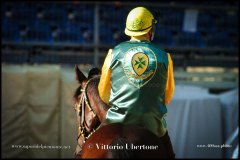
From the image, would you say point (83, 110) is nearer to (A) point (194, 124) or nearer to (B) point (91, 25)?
(A) point (194, 124)

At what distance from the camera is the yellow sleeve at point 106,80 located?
4.69 meters

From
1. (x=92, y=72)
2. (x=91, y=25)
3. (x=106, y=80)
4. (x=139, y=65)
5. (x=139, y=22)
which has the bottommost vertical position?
(x=91, y=25)

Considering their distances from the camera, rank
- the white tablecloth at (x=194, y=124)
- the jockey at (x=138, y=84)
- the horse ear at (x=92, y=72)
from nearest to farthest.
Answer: the jockey at (x=138, y=84) → the horse ear at (x=92, y=72) → the white tablecloth at (x=194, y=124)

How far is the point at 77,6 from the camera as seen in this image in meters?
14.8

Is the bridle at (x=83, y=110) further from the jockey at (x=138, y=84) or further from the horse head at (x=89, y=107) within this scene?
the jockey at (x=138, y=84)

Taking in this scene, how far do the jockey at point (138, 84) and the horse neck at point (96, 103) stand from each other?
37cm

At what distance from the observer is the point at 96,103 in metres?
5.23

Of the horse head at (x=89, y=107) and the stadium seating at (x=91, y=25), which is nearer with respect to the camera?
the horse head at (x=89, y=107)

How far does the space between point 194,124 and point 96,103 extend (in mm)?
6697

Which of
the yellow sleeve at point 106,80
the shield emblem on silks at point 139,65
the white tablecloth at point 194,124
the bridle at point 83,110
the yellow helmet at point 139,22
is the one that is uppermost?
the yellow helmet at point 139,22

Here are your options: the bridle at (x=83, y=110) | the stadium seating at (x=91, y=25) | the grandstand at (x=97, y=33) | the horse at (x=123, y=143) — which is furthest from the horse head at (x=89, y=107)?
the stadium seating at (x=91, y=25)

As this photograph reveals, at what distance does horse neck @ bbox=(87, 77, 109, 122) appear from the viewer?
511 centimetres

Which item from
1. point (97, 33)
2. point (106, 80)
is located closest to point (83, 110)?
point (106, 80)

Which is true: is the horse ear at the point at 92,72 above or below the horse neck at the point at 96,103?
above
